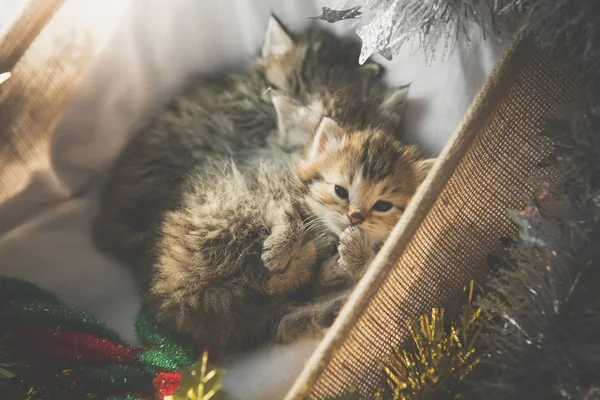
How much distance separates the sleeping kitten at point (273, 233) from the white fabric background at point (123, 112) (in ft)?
0.36

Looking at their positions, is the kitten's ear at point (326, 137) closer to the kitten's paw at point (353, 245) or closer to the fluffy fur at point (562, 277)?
the kitten's paw at point (353, 245)

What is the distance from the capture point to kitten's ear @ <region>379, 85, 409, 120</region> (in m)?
1.32

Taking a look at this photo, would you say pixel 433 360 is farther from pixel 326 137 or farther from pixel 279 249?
pixel 326 137

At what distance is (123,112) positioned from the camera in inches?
53.9

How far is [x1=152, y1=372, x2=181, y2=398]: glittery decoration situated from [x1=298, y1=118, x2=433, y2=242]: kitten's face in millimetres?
475

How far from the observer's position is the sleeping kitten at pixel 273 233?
103 cm

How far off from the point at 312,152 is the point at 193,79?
1.58 feet

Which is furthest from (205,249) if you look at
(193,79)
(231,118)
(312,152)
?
(193,79)

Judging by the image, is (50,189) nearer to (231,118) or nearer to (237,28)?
(231,118)

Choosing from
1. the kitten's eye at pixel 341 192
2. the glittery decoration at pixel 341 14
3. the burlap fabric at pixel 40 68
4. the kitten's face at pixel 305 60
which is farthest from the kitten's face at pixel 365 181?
the burlap fabric at pixel 40 68

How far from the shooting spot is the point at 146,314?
109cm

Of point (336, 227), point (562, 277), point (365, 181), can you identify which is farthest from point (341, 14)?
point (562, 277)

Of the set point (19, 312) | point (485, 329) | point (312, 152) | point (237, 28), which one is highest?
point (237, 28)

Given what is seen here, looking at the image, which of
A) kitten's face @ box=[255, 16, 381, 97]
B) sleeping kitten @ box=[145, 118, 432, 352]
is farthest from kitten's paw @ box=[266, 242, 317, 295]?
kitten's face @ box=[255, 16, 381, 97]
